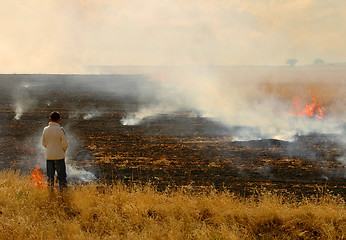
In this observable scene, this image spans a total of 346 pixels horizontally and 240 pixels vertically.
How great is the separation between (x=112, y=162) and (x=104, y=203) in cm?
804

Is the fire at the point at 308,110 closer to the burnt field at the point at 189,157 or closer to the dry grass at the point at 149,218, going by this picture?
the burnt field at the point at 189,157

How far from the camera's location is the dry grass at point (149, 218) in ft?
17.5

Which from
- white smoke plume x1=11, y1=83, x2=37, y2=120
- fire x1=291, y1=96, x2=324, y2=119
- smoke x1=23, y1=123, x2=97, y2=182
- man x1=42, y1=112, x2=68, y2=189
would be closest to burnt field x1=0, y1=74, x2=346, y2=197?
smoke x1=23, y1=123, x2=97, y2=182

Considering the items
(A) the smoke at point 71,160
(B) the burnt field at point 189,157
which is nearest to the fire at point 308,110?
(B) the burnt field at point 189,157

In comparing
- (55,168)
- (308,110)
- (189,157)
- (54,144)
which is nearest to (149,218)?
(55,168)

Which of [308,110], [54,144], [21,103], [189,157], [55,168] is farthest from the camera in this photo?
[21,103]

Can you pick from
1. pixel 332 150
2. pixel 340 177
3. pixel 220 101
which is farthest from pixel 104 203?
pixel 220 101

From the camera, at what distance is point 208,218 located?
599 centimetres

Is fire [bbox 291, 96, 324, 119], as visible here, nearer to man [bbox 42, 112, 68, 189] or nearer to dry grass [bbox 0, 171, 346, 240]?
dry grass [bbox 0, 171, 346, 240]

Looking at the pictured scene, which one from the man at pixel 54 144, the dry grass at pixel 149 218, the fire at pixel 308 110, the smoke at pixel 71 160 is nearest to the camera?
the dry grass at pixel 149 218

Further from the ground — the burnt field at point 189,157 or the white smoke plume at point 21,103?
the white smoke plume at point 21,103

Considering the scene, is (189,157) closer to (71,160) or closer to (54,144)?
(71,160)

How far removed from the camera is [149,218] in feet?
19.9

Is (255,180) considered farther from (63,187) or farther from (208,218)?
(63,187)
